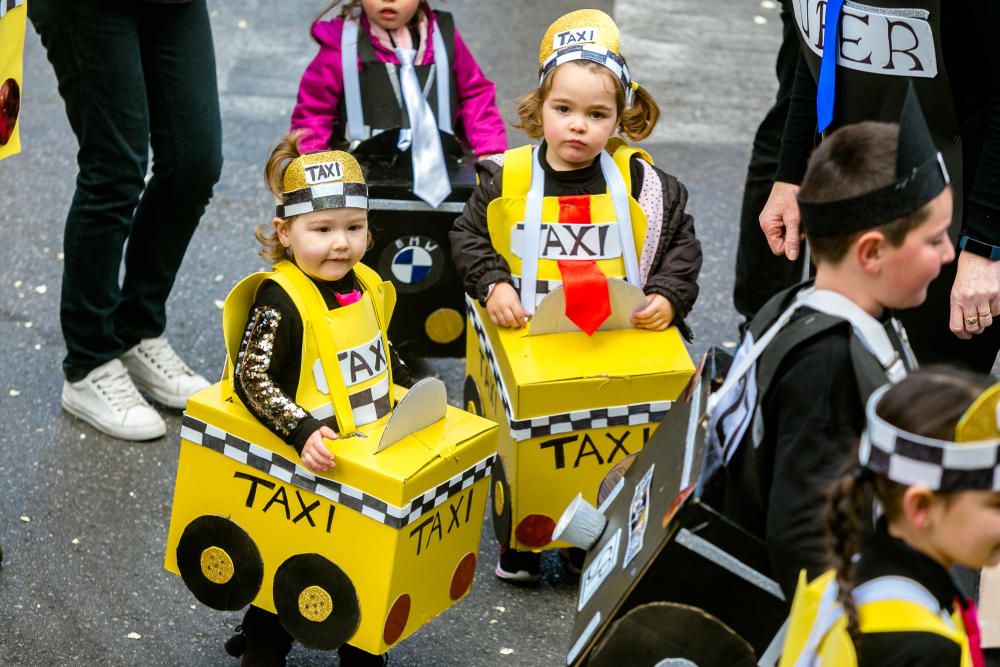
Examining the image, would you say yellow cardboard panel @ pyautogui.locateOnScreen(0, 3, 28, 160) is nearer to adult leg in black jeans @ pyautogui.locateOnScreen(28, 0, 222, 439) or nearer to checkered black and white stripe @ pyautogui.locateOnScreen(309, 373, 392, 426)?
adult leg in black jeans @ pyautogui.locateOnScreen(28, 0, 222, 439)

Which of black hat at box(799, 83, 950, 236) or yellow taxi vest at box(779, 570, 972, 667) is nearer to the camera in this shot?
yellow taxi vest at box(779, 570, 972, 667)

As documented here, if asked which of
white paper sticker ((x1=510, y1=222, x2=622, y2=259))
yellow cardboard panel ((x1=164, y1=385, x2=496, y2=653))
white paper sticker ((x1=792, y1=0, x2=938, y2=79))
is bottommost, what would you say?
yellow cardboard panel ((x1=164, y1=385, x2=496, y2=653))

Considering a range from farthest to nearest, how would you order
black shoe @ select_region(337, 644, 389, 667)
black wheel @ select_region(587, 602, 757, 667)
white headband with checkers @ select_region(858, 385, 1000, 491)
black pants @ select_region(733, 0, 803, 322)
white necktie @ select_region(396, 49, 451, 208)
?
black pants @ select_region(733, 0, 803, 322) < white necktie @ select_region(396, 49, 451, 208) < black shoe @ select_region(337, 644, 389, 667) < black wheel @ select_region(587, 602, 757, 667) < white headband with checkers @ select_region(858, 385, 1000, 491)

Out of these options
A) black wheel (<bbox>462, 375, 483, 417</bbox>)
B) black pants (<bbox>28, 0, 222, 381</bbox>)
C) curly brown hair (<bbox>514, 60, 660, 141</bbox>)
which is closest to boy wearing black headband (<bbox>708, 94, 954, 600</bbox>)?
curly brown hair (<bbox>514, 60, 660, 141</bbox>)

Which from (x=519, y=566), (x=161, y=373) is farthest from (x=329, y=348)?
(x=161, y=373)

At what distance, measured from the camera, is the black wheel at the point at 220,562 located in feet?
10.1

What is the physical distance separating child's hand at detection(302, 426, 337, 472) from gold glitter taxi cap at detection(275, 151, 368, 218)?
51cm

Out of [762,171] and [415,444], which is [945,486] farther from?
[762,171]

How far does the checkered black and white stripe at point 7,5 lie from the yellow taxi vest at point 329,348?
0.89 metres

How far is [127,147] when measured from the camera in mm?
3984

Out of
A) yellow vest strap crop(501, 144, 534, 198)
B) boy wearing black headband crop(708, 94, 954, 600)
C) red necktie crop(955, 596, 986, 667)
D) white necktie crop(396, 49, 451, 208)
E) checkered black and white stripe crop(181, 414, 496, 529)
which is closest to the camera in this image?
red necktie crop(955, 596, 986, 667)

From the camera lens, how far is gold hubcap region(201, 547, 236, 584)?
310cm

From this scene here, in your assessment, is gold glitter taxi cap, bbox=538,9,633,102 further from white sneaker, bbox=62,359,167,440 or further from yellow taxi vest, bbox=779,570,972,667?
yellow taxi vest, bbox=779,570,972,667

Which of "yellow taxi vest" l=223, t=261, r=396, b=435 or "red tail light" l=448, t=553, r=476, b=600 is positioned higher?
"yellow taxi vest" l=223, t=261, r=396, b=435
